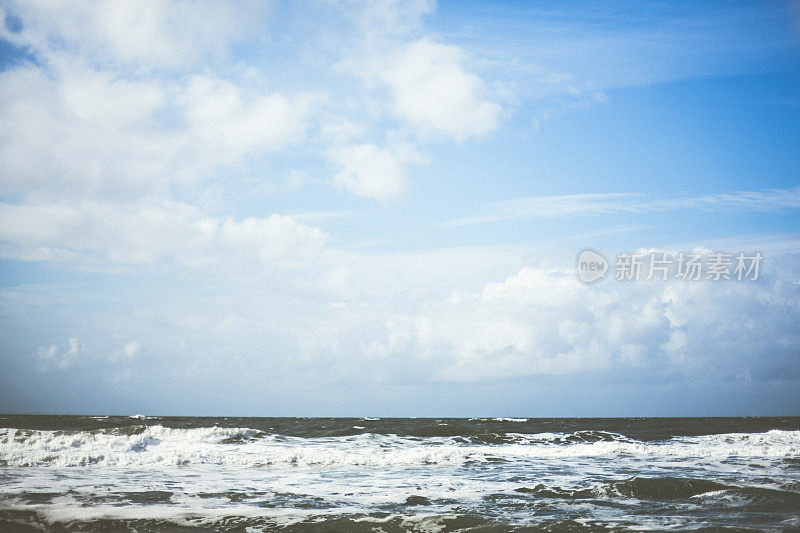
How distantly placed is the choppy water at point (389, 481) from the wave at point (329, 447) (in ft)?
0.26

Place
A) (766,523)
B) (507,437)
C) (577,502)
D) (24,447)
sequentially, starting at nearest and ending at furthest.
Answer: (766,523) → (577,502) → (24,447) → (507,437)

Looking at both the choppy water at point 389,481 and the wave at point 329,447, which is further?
the wave at point 329,447

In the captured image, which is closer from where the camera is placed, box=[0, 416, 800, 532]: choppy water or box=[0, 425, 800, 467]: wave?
box=[0, 416, 800, 532]: choppy water

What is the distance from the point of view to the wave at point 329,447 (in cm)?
1819

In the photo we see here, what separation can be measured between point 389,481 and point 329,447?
318 inches

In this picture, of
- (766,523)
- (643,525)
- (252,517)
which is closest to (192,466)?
(252,517)

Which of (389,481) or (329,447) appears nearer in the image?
(389,481)

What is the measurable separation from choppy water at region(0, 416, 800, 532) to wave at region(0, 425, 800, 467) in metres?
0.08

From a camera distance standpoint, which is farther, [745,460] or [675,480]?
[745,460]

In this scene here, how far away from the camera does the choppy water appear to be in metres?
9.35

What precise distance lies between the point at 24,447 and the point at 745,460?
26258mm

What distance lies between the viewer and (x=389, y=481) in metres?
13.9

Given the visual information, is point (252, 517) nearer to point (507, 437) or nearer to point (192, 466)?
point (192, 466)

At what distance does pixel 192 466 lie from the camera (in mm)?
17156
